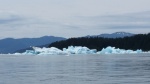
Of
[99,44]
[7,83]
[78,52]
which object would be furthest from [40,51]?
Answer: [7,83]

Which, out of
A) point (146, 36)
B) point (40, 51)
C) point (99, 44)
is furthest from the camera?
point (99, 44)

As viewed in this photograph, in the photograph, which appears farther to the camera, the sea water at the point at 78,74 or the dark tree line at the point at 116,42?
the dark tree line at the point at 116,42

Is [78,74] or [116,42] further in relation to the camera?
[116,42]

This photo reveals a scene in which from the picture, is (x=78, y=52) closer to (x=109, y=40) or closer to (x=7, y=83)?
(x=109, y=40)

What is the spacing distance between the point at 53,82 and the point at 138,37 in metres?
106

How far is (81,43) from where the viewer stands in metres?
143

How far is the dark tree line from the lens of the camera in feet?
414

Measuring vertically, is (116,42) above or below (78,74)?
above

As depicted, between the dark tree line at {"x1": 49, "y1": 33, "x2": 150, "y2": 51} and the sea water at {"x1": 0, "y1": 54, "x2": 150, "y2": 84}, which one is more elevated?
the dark tree line at {"x1": 49, "y1": 33, "x2": 150, "y2": 51}

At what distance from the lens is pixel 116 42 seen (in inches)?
5379

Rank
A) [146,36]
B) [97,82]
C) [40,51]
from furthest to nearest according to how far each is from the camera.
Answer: [146,36], [40,51], [97,82]

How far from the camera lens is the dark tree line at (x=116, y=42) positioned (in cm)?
12628

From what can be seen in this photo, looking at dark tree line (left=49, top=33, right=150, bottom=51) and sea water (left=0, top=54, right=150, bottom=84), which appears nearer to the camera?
sea water (left=0, top=54, right=150, bottom=84)

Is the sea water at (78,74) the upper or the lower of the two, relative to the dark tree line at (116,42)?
lower
